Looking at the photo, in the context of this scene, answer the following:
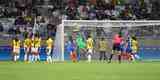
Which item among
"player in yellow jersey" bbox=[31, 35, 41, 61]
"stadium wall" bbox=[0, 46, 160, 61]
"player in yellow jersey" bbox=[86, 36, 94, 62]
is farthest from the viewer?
"stadium wall" bbox=[0, 46, 160, 61]

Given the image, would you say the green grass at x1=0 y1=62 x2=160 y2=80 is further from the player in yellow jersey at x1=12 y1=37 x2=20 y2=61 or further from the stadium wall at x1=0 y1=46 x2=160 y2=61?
the stadium wall at x1=0 y1=46 x2=160 y2=61

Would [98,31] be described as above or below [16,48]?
above

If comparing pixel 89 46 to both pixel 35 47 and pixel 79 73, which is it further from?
pixel 79 73

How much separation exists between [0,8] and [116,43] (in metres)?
13.3

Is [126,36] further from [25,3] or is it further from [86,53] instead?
[25,3]

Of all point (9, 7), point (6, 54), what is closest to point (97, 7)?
point (9, 7)

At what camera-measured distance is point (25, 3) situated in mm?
44719

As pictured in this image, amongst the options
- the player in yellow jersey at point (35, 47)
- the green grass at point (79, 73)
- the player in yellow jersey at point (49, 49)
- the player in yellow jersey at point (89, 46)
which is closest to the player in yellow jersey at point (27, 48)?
the player in yellow jersey at point (35, 47)

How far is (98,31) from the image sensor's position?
1446 inches

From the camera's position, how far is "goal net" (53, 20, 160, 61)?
36312mm

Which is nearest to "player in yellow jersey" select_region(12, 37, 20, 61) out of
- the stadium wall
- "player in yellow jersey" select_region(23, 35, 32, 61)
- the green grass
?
"player in yellow jersey" select_region(23, 35, 32, 61)

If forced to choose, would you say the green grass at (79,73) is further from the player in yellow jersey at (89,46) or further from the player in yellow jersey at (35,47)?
the player in yellow jersey at (89,46)

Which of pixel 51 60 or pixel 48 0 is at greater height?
pixel 48 0

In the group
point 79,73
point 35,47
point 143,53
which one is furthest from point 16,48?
point 79,73
